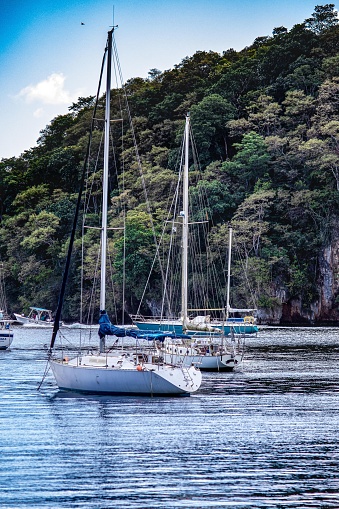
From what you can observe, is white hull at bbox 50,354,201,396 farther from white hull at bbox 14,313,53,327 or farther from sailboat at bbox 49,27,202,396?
white hull at bbox 14,313,53,327

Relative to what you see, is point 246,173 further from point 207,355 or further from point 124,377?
point 124,377

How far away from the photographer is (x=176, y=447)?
2536 centimetres

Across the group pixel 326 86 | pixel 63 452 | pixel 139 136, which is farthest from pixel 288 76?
pixel 63 452

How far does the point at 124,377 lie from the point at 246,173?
74558mm

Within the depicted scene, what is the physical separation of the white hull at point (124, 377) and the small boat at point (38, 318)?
212ft

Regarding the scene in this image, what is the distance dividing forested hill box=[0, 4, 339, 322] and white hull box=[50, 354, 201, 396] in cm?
6072

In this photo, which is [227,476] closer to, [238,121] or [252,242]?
[252,242]

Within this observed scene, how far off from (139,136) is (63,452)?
10004cm

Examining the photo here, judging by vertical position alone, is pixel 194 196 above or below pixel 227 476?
above

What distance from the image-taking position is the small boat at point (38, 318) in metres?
100

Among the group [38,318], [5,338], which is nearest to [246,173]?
[38,318]

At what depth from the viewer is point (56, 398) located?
34688 millimetres

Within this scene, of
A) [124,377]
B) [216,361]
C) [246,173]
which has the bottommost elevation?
[216,361]

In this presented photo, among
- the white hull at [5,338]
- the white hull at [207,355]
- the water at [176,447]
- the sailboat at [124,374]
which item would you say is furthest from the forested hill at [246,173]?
the sailboat at [124,374]
